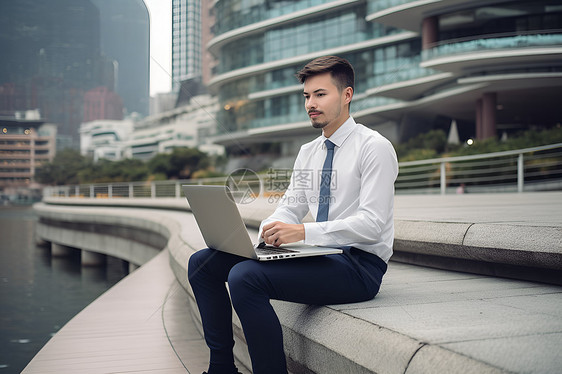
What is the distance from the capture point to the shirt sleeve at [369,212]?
6.74ft

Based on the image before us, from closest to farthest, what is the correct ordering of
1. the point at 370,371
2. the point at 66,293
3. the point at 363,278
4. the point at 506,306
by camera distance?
the point at 370,371 → the point at 506,306 → the point at 363,278 → the point at 66,293

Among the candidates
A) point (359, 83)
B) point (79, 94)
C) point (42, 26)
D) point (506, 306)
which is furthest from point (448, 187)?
point (359, 83)

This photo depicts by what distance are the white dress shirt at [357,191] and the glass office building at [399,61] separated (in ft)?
50.3

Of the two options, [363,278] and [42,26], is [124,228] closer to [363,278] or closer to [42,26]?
[42,26]

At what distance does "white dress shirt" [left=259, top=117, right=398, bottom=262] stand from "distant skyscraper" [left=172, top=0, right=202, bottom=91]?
1420mm

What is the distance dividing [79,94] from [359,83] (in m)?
26.4

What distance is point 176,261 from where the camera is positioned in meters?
4.29

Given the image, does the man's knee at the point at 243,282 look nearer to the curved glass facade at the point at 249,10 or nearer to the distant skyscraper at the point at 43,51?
the distant skyscraper at the point at 43,51

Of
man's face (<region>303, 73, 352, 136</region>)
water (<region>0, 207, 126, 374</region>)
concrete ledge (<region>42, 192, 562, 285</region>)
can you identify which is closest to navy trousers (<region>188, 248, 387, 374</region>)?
man's face (<region>303, 73, 352, 136</region>)

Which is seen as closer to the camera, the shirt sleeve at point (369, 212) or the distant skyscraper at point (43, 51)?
the shirt sleeve at point (369, 212)

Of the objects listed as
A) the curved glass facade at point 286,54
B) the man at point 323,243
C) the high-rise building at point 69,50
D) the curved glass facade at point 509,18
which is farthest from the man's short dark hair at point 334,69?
the curved glass facade at point 286,54

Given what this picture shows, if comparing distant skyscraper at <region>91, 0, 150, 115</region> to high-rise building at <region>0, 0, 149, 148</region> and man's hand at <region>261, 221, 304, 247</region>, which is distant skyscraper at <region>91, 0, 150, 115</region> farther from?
man's hand at <region>261, 221, 304, 247</region>

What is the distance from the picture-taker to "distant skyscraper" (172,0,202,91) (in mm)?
3799

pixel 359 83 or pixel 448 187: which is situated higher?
pixel 359 83
